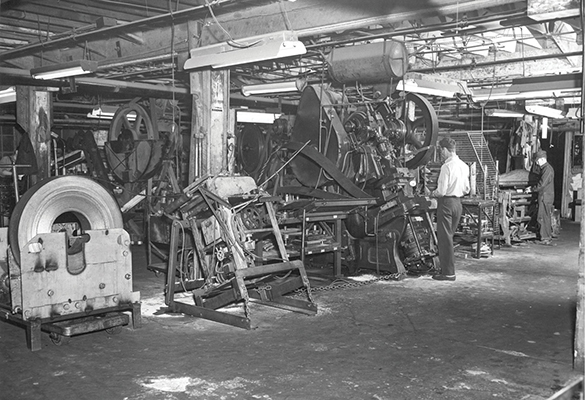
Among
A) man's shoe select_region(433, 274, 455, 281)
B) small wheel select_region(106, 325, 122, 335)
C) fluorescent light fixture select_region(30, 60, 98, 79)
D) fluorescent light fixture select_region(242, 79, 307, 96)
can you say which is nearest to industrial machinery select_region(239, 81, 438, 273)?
man's shoe select_region(433, 274, 455, 281)

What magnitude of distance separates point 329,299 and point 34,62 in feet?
22.4

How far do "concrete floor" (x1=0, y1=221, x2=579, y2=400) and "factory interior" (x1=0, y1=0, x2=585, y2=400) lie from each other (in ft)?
0.08

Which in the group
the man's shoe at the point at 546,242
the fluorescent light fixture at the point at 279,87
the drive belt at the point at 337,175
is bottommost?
the man's shoe at the point at 546,242

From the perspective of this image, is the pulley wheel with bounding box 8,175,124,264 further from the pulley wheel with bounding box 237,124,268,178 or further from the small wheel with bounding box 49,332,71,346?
the pulley wheel with bounding box 237,124,268,178

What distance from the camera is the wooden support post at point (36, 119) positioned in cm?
991

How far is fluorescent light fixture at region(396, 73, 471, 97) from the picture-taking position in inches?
346

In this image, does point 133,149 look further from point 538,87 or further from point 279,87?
point 538,87

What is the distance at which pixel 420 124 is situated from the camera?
937cm

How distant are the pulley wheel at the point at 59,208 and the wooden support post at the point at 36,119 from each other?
4.79 metres

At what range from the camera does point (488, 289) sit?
753 cm

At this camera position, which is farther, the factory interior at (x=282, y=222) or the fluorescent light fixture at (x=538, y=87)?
the fluorescent light fixture at (x=538, y=87)

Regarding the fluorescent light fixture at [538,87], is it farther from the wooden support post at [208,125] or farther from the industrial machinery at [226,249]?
the industrial machinery at [226,249]

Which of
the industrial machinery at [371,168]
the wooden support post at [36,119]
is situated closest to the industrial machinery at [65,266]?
the industrial machinery at [371,168]

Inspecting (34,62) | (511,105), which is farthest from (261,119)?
(511,105)
